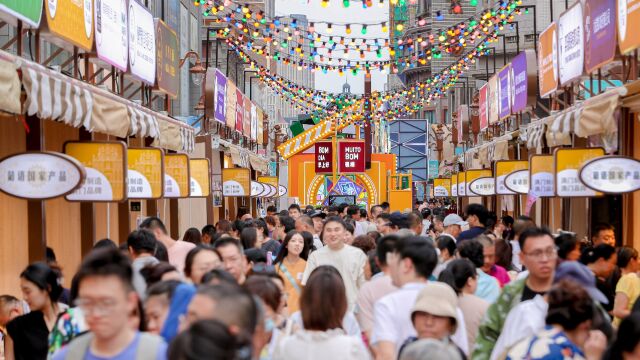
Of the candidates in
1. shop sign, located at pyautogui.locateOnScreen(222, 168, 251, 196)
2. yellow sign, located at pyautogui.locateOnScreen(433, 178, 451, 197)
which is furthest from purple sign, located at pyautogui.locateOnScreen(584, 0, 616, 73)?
yellow sign, located at pyautogui.locateOnScreen(433, 178, 451, 197)

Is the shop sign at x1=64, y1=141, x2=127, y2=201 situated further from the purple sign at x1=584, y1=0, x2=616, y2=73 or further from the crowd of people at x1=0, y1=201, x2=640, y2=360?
the purple sign at x1=584, y1=0, x2=616, y2=73

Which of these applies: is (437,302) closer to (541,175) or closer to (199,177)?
(541,175)

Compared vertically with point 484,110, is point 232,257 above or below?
below

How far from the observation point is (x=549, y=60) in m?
21.7

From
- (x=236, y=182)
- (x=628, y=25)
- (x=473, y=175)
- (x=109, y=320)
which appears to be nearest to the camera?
(x=109, y=320)

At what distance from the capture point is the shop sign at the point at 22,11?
11.0 m

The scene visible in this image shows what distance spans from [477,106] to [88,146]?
2720 cm

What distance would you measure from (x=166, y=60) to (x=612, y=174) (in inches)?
443

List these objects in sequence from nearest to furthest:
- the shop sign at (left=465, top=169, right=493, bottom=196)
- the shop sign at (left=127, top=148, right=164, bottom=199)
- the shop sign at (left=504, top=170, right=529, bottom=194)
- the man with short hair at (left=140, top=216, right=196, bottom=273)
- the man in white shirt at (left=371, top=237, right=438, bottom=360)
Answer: the man in white shirt at (left=371, top=237, right=438, bottom=360) → the man with short hair at (left=140, top=216, right=196, bottom=273) → the shop sign at (left=127, top=148, right=164, bottom=199) → the shop sign at (left=504, top=170, right=529, bottom=194) → the shop sign at (left=465, top=169, right=493, bottom=196)

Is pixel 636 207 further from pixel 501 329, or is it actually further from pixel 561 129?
pixel 501 329

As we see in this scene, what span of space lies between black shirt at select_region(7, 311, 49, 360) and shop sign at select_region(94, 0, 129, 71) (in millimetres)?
8057

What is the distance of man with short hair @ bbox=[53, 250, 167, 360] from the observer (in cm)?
494

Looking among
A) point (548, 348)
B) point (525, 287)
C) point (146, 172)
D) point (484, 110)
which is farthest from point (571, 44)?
point (484, 110)

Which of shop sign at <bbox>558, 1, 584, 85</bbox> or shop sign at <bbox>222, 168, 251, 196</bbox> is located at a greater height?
shop sign at <bbox>558, 1, 584, 85</bbox>
